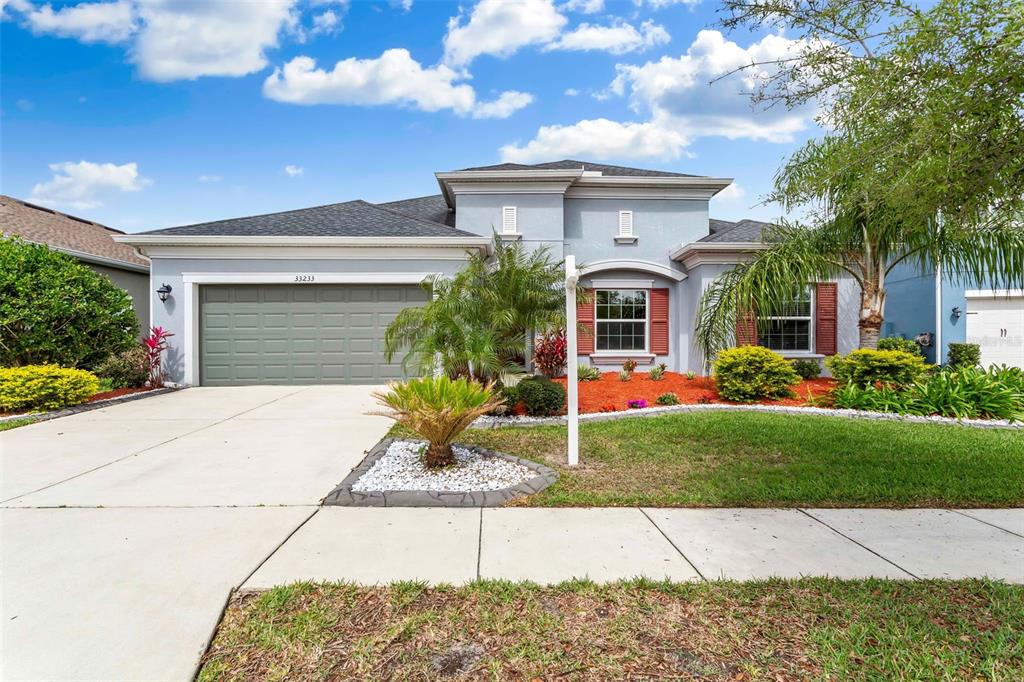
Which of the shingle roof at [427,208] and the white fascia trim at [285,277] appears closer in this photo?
the white fascia trim at [285,277]

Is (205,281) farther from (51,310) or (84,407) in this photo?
(84,407)

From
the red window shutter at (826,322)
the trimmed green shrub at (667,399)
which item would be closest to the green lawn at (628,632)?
the trimmed green shrub at (667,399)

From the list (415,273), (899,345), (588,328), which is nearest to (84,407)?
(415,273)

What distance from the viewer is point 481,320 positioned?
7.32 meters

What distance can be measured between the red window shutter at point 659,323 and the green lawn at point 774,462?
5331 mm

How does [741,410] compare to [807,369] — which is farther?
[807,369]

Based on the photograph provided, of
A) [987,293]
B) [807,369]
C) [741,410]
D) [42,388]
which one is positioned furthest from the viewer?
[987,293]

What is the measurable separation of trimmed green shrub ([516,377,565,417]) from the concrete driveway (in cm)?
228

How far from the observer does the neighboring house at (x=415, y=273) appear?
10.9 meters

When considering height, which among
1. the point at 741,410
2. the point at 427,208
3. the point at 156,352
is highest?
the point at 427,208

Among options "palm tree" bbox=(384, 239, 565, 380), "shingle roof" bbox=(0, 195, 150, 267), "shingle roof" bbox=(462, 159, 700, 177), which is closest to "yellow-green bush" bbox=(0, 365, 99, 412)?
"palm tree" bbox=(384, 239, 565, 380)

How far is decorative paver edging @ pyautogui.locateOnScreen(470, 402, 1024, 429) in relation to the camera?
708 cm

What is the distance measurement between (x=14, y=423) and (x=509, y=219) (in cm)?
1038

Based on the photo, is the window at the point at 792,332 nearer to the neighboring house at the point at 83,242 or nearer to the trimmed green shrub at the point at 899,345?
the trimmed green shrub at the point at 899,345
